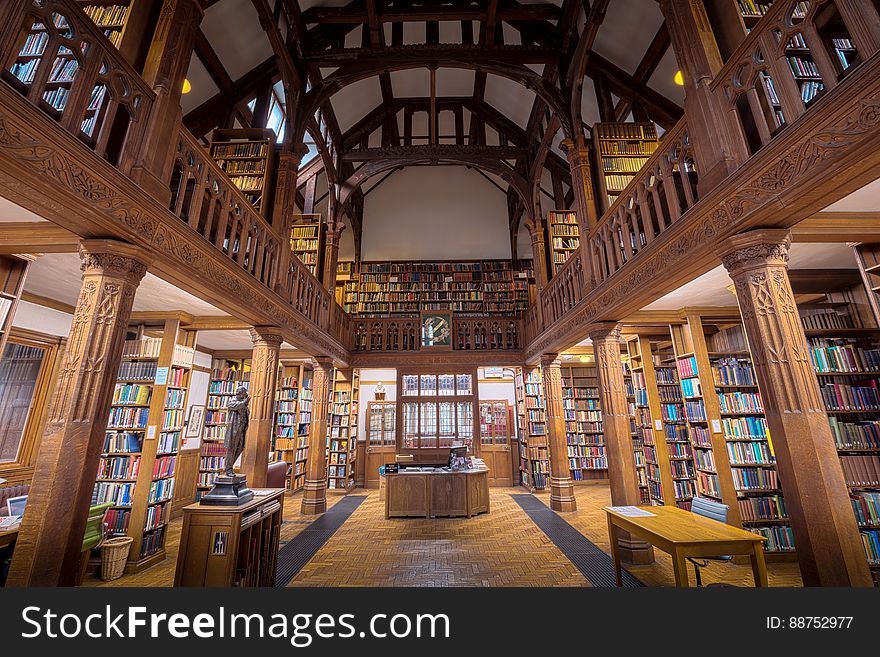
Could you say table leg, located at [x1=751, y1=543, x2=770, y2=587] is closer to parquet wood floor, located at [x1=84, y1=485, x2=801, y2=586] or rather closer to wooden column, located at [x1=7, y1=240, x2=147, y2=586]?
parquet wood floor, located at [x1=84, y1=485, x2=801, y2=586]

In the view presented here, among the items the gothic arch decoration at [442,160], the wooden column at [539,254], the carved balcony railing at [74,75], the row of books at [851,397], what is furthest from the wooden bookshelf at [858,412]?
the carved balcony railing at [74,75]

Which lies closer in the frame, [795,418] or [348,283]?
[795,418]

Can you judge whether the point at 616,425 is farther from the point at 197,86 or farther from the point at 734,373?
the point at 197,86

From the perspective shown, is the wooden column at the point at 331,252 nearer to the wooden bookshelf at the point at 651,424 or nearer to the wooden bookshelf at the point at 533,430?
the wooden bookshelf at the point at 533,430

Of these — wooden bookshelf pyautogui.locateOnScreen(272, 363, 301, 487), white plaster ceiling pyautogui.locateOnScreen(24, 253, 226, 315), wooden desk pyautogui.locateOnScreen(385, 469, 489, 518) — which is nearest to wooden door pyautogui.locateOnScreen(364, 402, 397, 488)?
wooden bookshelf pyautogui.locateOnScreen(272, 363, 301, 487)

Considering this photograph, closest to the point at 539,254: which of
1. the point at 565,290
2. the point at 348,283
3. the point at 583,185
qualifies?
the point at 565,290

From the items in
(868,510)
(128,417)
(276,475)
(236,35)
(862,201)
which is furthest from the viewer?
(236,35)

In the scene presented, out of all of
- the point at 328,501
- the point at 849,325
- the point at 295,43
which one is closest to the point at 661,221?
the point at 849,325

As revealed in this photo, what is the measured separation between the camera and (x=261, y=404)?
4898mm

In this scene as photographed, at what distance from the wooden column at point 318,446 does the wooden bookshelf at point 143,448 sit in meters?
2.33

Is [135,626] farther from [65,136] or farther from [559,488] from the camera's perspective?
[559,488]

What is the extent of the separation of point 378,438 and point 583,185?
7.30 meters

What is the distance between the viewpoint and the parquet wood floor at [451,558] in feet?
11.9

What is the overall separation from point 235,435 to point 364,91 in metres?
8.41
